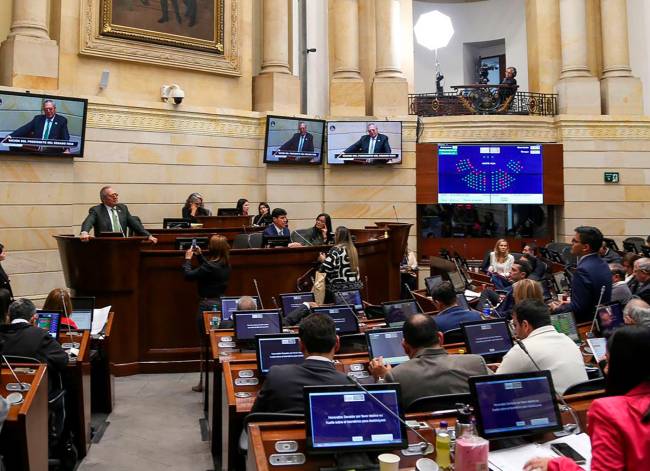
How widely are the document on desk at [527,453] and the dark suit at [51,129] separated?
870 cm

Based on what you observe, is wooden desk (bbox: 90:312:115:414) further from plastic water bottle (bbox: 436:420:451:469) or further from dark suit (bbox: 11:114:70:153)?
dark suit (bbox: 11:114:70:153)

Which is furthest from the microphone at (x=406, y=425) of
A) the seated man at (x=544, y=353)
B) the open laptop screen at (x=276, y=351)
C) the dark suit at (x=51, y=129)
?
the dark suit at (x=51, y=129)

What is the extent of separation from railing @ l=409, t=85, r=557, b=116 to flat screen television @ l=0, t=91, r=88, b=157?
7.48m

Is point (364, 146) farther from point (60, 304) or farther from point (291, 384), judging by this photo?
point (291, 384)

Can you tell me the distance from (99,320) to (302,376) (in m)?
3.08

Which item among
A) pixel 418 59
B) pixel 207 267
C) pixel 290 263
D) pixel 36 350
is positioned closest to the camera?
pixel 36 350

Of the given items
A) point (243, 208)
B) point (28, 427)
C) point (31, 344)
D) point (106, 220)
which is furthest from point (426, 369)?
point (243, 208)

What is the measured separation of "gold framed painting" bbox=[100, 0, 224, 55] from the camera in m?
10.6

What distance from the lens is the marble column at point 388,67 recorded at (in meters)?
13.2

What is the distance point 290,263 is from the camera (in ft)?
23.6

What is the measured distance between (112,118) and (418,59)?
12.0 m

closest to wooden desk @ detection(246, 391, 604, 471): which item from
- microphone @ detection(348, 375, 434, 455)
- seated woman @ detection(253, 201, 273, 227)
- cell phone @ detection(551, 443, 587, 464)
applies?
microphone @ detection(348, 375, 434, 455)

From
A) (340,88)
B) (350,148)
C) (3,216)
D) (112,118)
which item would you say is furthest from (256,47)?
(3,216)

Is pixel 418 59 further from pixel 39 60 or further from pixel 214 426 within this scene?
pixel 214 426
